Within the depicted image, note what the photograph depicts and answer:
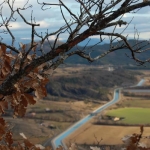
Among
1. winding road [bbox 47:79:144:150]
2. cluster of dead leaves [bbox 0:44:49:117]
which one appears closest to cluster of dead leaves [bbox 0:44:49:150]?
cluster of dead leaves [bbox 0:44:49:117]

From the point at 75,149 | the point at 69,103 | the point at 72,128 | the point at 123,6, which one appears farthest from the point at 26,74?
the point at 69,103

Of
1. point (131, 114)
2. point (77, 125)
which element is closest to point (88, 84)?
point (131, 114)

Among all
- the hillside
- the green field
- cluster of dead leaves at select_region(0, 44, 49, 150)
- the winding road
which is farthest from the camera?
the hillside

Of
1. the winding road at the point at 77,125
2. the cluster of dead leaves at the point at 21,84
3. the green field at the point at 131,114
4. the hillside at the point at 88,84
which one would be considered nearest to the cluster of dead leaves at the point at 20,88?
the cluster of dead leaves at the point at 21,84

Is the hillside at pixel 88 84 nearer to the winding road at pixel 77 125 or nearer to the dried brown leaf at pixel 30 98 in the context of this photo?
the winding road at pixel 77 125

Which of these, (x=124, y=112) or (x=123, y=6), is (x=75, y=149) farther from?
(x=124, y=112)

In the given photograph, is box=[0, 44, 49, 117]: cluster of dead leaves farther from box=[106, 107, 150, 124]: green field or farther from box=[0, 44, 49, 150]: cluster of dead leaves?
box=[106, 107, 150, 124]: green field

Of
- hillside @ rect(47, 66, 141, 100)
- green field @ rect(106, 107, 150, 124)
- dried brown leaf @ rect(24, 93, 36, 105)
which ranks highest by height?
dried brown leaf @ rect(24, 93, 36, 105)

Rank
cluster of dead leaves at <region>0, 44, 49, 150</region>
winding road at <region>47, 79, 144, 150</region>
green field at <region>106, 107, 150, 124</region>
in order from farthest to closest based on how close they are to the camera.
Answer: green field at <region>106, 107, 150, 124</region> < winding road at <region>47, 79, 144, 150</region> < cluster of dead leaves at <region>0, 44, 49, 150</region>
